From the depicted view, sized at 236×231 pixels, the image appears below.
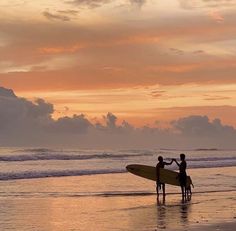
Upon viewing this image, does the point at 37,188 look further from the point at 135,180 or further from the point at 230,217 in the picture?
the point at 230,217

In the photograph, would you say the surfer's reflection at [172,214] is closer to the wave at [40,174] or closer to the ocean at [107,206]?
the ocean at [107,206]

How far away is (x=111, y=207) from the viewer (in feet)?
66.6

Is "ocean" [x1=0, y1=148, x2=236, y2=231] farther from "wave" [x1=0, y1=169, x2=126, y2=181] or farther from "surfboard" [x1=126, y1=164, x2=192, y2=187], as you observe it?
"wave" [x1=0, y1=169, x2=126, y2=181]

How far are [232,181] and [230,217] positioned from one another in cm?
1692

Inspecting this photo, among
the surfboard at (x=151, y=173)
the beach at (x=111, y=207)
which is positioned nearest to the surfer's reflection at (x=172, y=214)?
the beach at (x=111, y=207)

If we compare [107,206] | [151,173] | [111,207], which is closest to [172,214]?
[111,207]

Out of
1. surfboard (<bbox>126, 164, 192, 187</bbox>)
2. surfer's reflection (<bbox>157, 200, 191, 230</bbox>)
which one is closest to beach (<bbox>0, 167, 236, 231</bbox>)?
surfer's reflection (<bbox>157, 200, 191, 230</bbox>)

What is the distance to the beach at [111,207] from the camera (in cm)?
1577

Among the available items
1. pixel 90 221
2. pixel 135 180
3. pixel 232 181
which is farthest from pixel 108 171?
pixel 90 221

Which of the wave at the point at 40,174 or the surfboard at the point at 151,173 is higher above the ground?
the surfboard at the point at 151,173

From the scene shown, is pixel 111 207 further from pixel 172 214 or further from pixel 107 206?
pixel 172 214

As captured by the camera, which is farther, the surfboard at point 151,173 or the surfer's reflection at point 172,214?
the surfboard at point 151,173

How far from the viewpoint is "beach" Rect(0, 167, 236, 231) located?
15773 millimetres

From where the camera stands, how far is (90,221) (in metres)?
16.5
